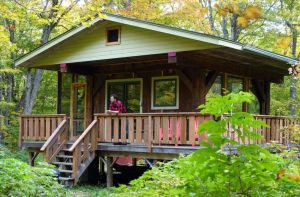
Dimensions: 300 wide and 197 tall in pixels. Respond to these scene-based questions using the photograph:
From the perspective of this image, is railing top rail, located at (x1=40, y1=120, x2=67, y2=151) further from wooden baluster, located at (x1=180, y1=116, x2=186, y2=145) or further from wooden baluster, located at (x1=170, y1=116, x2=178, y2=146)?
wooden baluster, located at (x1=180, y1=116, x2=186, y2=145)

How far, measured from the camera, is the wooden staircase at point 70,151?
12.3 metres

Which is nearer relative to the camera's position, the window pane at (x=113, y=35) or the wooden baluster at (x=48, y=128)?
the window pane at (x=113, y=35)

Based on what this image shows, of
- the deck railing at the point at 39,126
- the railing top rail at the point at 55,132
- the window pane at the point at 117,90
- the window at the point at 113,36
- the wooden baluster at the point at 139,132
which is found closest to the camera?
the wooden baluster at the point at 139,132

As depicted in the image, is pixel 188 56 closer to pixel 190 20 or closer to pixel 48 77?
pixel 190 20

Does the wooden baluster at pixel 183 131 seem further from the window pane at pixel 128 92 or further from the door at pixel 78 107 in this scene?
the door at pixel 78 107

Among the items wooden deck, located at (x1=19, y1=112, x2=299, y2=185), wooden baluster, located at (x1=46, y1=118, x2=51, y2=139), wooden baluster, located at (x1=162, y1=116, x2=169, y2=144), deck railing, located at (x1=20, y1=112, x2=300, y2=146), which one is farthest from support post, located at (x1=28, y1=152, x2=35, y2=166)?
wooden baluster, located at (x1=162, y1=116, x2=169, y2=144)

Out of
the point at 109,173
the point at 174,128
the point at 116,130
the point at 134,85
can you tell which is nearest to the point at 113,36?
Answer: the point at 134,85

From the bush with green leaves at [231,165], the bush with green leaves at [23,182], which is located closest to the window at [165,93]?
the bush with green leaves at [23,182]

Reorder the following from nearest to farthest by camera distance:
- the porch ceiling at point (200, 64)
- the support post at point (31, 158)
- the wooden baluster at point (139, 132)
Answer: the wooden baluster at point (139, 132), the porch ceiling at point (200, 64), the support post at point (31, 158)

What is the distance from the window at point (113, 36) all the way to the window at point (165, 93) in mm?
1808

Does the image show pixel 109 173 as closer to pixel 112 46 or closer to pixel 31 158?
pixel 31 158

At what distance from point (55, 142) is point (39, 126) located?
55.2 inches

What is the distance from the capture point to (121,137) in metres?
12.6

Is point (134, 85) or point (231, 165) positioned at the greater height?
point (134, 85)
